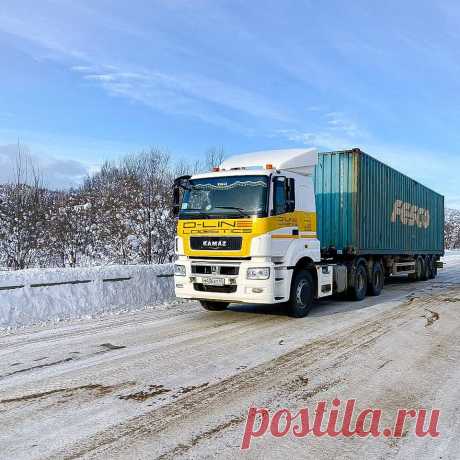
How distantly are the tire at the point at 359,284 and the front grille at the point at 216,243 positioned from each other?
4.72 m

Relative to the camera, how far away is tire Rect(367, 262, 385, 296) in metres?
12.8

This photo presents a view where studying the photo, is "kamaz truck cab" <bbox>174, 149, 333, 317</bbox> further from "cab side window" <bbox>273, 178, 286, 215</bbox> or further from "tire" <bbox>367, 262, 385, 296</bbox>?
"tire" <bbox>367, 262, 385, 296</bbox>

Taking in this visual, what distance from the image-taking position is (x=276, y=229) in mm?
8281

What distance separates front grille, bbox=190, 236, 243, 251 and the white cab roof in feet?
5.40

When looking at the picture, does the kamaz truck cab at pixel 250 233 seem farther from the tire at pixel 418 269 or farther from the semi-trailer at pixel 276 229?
the tire at pixel 418 269

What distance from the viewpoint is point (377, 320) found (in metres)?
8.94

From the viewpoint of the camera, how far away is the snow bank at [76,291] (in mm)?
8305

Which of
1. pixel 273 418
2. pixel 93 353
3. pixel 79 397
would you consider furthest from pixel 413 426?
pixel 93 353

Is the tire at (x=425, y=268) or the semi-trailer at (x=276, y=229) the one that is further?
the tire at (x=425, y=268)

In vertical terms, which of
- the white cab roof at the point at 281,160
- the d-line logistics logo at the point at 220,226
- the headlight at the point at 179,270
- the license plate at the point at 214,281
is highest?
the white cab roof at the point at 281,160

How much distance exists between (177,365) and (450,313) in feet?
22.9

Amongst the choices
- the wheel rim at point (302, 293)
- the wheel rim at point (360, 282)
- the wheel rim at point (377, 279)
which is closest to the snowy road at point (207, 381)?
the wheel rim at point (302, 293)

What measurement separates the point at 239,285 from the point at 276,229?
1217 mm

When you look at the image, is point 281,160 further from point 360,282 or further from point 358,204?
point 360,282
